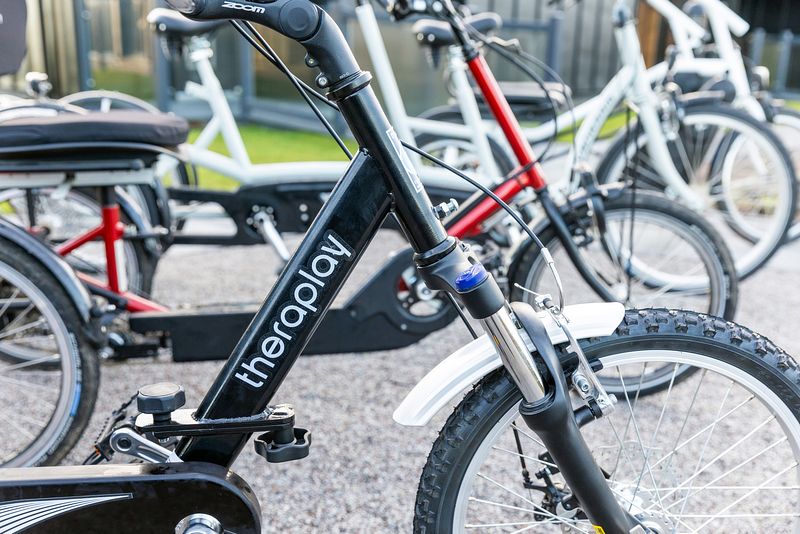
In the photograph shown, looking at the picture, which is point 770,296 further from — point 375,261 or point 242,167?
point 242,167

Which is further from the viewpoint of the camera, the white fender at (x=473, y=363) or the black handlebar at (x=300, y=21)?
the white fender at (x=473, y=363)

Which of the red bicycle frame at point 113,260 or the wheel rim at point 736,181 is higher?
the wheel rim at point 736,181

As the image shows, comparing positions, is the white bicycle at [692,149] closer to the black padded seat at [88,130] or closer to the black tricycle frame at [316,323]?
the black padded seat at [88,130]

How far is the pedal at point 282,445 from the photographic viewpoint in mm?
1554

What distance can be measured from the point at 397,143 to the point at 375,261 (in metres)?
3.25

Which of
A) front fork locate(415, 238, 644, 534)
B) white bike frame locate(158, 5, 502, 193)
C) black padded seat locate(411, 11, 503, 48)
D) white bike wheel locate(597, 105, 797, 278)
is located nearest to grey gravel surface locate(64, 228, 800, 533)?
white bike wheel locate(597, 105, 797, 278)

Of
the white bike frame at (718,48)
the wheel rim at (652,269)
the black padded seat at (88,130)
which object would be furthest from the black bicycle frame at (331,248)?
the white bike frame at (718,48)

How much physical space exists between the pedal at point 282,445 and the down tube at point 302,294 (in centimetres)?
8

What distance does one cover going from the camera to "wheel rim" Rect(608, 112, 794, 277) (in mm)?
3807

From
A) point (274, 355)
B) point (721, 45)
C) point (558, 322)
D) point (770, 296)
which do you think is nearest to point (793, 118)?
point (721, 45)

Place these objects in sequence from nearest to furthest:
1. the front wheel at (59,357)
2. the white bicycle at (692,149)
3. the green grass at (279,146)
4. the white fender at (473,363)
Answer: the white fender at (473,363)
the front wheel at (59,357)
the white bicycle at (692,149)
the green grass at (279,146)

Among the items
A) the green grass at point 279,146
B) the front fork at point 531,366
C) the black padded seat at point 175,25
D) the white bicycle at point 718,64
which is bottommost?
the front fork at point 531,366

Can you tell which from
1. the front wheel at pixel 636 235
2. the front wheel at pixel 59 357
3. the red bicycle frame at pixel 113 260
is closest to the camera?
the front wheel at pixel 59 357

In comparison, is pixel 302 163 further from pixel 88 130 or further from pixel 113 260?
pixel 88 130
